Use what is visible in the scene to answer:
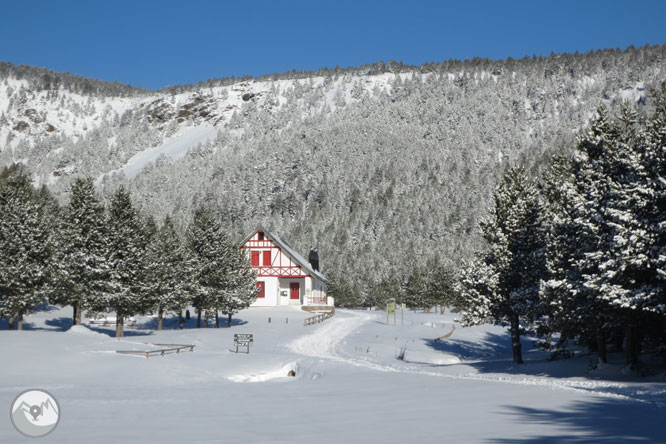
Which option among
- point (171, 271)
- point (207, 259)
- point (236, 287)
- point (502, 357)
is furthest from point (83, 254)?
point (502, 357)

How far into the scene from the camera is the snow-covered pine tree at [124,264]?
128ft

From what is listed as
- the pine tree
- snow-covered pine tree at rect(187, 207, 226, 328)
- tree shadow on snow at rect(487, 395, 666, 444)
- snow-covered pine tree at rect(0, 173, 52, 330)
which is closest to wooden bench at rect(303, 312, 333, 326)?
the pine tree

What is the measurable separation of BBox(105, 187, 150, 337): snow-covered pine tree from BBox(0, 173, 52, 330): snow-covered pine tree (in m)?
4.58

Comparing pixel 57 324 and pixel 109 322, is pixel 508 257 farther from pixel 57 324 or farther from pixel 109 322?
pixel 57 324

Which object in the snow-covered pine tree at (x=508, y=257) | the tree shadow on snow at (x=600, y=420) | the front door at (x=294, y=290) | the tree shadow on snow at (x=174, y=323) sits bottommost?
the tree shadow on snow at (x=174, y=323)

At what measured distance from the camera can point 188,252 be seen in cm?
4922

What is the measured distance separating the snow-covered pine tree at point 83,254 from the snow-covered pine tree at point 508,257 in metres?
24.9

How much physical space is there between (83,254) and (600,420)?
35.5 meters

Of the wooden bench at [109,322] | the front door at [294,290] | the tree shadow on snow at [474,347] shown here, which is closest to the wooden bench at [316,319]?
the front door at [294,290]

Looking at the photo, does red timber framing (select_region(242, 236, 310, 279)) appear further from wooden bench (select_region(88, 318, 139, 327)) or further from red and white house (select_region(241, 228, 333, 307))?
wooden bench (select_region(88, 318, 139, 327))

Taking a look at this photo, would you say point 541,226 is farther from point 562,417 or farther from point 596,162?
point 562,417

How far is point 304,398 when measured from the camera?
1691 centimetres

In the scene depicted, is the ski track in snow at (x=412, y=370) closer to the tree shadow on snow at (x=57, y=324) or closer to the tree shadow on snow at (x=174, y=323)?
the tree shadow on snow at (x=174, y=323)

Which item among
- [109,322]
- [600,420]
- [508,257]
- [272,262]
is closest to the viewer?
[600,420]
